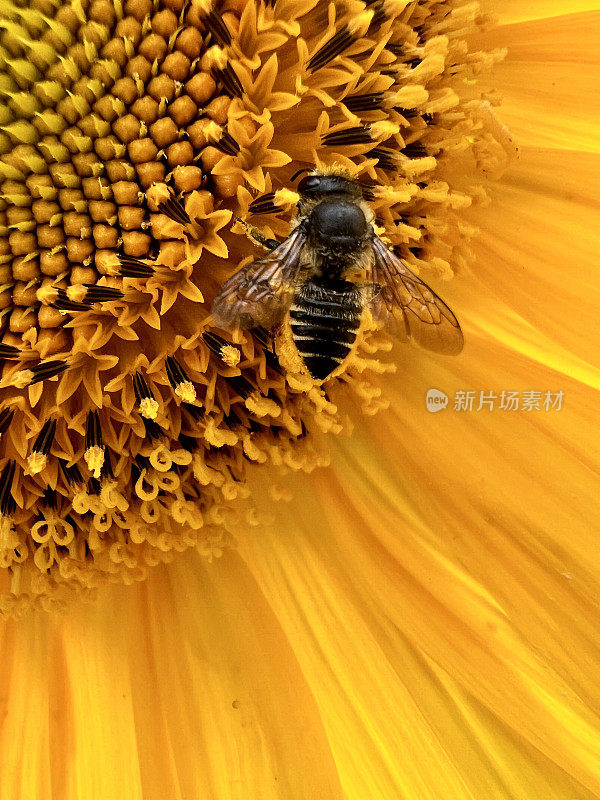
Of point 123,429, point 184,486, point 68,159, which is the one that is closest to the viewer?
point 68,159

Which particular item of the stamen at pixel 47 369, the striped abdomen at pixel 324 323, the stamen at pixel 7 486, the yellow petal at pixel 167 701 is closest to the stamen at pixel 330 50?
the striped abdomen at pixel 324 323

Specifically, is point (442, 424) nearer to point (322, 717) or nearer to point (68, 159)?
point (322, 717)

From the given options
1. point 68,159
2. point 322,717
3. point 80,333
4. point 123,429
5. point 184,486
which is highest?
point 68,159

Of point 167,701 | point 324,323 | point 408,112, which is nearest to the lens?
point 324,323

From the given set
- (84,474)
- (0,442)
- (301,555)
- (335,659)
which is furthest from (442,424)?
(0,442)

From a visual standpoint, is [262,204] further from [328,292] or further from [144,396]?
[144,396]

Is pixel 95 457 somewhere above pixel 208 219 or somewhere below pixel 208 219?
below


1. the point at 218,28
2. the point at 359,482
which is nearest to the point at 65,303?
the point at 218,28

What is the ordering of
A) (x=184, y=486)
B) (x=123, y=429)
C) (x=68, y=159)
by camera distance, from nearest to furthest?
(x=68, y=159) → (x=123, y=429) → (x=184, y=486)
